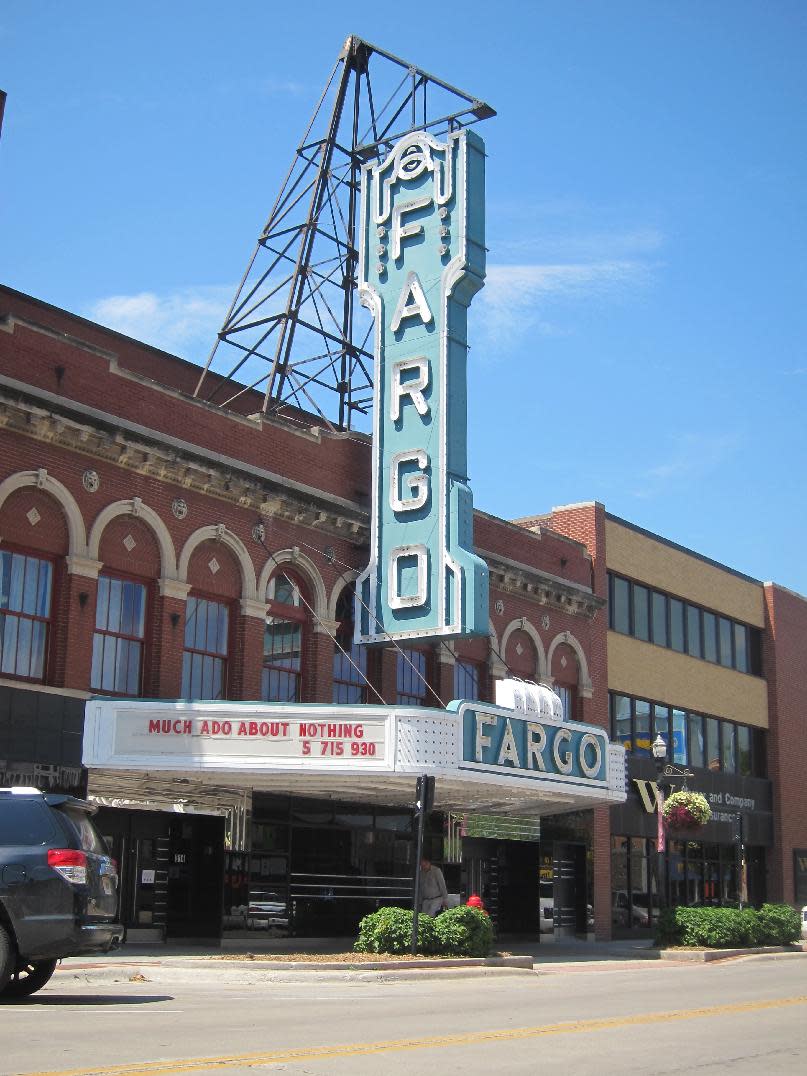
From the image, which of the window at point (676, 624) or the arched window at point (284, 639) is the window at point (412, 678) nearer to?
the arched window at point (284, 639)

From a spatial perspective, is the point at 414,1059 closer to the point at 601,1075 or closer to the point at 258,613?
the point at 601,1075

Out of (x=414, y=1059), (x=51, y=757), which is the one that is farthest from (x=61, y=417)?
(x=414, y=1059)

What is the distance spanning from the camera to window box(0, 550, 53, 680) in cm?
2372

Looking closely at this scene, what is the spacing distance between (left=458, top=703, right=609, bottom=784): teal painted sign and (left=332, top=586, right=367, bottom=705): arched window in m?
4.26

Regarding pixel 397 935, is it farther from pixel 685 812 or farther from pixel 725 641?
pixel 725 641

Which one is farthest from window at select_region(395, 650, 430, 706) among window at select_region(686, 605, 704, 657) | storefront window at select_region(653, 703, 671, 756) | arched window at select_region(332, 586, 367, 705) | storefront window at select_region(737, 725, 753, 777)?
storefront window at select_region(737, 725, 753, 777)

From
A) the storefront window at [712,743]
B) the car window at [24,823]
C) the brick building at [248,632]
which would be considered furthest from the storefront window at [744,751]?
the car window at [24,823]

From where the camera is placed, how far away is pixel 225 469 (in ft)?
90.0

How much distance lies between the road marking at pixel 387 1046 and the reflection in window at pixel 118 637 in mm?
13106

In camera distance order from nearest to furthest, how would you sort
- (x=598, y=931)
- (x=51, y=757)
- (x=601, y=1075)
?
(x=601, y=1075) < (x=51, y=757) < (x=598, y=931)

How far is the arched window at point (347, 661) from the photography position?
98.9 ft

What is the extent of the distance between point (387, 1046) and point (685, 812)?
2538cm

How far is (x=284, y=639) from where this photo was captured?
29.0 m

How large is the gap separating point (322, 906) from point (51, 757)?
7861 millimetres
